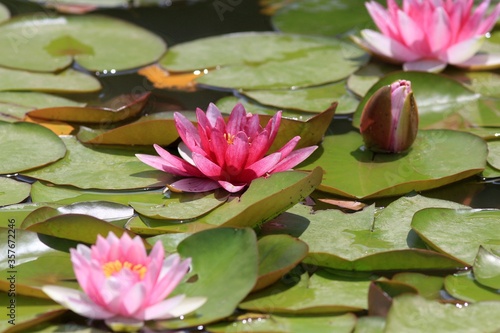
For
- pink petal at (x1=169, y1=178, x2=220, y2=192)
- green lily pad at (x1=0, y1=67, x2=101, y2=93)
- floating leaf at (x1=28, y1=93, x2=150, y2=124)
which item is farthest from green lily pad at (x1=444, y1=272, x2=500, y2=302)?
green lily pad at (x1=0, y1=67, x2=101, y2=93)

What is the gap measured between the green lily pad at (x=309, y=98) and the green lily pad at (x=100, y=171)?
63 centimetres

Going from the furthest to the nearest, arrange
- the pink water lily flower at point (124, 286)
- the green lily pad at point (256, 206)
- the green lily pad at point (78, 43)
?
the green lily pad at point (78, 43), the green lily pad at point (256, 206), the pink water lily flower at point (124, 286)

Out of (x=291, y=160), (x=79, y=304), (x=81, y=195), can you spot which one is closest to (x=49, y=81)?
(x=81, y=195)

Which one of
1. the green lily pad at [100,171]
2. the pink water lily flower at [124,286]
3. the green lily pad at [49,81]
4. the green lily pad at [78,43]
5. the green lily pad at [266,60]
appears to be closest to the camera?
the pink water lily flower at [124,286]

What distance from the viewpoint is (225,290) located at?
1752 millimetres

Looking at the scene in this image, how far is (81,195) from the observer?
7.48ft

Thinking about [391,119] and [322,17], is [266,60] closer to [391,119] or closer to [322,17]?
[322,17]

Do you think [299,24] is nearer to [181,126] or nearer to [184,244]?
[181,126]

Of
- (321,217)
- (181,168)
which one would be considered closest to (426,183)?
(321,217)

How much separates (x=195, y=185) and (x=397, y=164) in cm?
68

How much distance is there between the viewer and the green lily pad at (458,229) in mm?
2002

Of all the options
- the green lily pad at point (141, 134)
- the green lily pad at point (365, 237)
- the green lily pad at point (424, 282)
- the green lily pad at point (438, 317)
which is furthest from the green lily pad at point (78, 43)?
the green lily pad at point (438, 317)

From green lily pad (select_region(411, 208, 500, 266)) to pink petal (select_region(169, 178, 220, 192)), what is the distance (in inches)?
23.1

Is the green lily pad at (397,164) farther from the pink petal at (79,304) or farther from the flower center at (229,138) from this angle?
the pink petal at (79,304)
